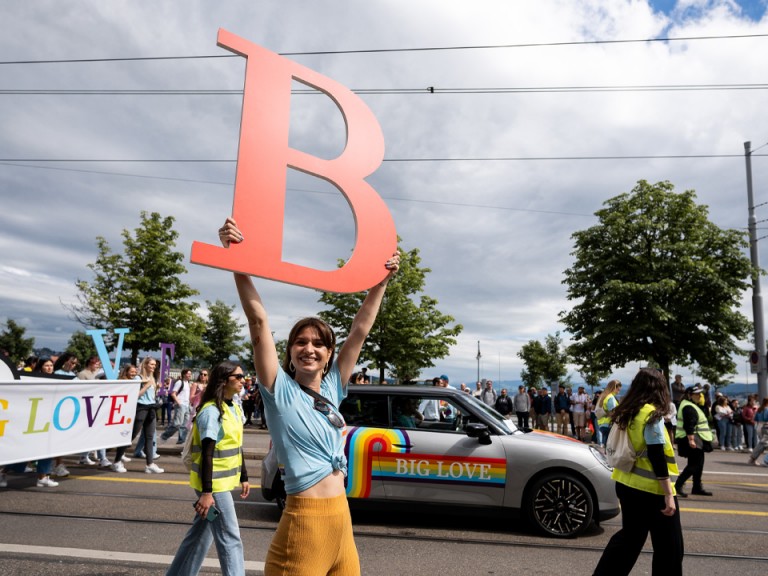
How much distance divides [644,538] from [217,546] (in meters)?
2.80

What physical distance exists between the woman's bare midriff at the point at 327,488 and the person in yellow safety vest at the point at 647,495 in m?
2.45

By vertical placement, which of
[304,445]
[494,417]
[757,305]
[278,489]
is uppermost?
[757,305]

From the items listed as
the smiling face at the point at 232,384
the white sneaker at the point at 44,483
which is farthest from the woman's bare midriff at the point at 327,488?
the white sneaker at the point at 44,483

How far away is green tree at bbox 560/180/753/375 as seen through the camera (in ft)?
78.2

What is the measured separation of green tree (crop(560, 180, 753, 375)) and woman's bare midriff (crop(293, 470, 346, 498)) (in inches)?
938

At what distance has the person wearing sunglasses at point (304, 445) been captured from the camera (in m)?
2.10

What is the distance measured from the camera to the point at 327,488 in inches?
85.4

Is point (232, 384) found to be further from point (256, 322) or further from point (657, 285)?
point (657, 285)

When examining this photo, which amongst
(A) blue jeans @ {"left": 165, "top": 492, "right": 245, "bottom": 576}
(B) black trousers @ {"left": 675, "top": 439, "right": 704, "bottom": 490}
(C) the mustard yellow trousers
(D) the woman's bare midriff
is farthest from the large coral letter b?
(B) black trousers @ {"left": 675, "top": 439, "right": 704, "bottom": 490}

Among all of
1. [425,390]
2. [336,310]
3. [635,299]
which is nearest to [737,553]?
[425,390]

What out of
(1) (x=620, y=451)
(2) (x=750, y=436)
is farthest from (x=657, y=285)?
(1) (x=620, y=451)

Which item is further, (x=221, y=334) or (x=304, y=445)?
(x=221, y=334)

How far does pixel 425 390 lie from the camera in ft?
21.7

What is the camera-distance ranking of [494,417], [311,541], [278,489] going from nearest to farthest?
[311,541] → [278,489] → [494,417]
